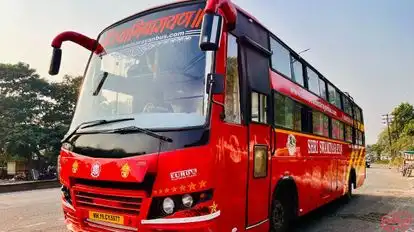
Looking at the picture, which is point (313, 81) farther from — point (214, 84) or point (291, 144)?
point (214, 84)

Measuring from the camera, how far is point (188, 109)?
4188 millimetres

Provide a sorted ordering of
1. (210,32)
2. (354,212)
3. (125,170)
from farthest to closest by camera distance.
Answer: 1. (354,212)
2. (125,170)
3. (210,32)

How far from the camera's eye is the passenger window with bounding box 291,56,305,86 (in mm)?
7414

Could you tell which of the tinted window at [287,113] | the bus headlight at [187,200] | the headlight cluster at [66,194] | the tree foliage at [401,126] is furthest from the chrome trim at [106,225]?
the tree foliage at [401,126]

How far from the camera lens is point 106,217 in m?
4.19

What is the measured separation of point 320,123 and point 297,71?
1881 millimetres

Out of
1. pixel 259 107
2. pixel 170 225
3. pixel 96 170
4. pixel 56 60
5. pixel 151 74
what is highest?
pixel 56 60

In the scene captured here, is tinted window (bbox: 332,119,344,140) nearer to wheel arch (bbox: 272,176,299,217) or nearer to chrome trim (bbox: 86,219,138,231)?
wheel arch (bbox: 272,176,299,217)

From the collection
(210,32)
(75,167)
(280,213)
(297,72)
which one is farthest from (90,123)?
(297,72)

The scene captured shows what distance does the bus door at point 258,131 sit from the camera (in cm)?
502

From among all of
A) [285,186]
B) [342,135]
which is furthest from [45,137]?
[285,186]

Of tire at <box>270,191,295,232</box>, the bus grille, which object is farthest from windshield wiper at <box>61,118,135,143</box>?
tire at <box>270,191,295,232</box>

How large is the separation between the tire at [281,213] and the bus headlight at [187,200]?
2193mm

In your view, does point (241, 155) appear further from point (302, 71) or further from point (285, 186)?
point (302, 71)
